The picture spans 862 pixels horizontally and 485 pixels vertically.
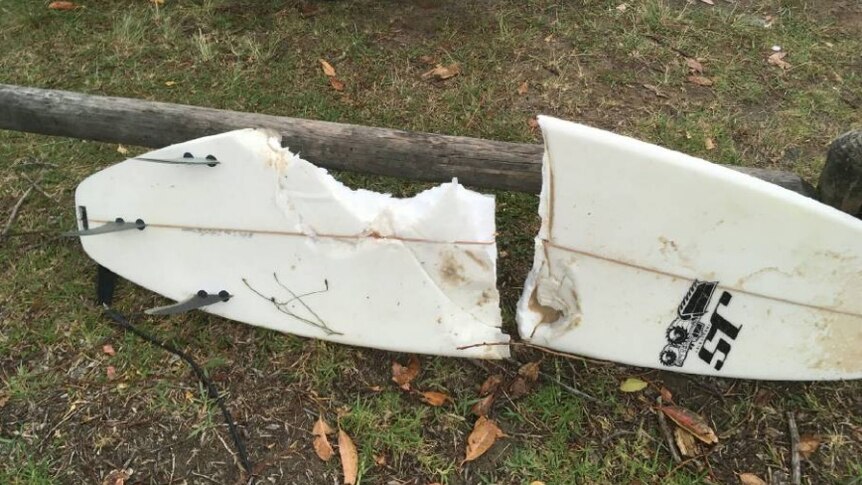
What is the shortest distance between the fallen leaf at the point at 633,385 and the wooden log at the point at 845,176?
86 centimetres

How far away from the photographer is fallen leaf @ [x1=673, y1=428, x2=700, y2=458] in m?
2.08

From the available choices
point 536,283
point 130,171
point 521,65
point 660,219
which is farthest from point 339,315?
point 521,65

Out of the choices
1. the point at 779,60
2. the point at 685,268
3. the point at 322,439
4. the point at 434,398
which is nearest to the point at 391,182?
the point at 434,398

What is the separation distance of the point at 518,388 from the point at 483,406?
0.45 ft

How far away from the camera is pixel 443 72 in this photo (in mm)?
3484

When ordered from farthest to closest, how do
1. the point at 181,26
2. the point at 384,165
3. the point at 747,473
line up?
the point at 181,26 < the point at 384,165 < the point at 747,473

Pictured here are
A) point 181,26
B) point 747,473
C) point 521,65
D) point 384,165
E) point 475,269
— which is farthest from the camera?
point 181,26

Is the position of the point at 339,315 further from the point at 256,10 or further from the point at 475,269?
the point at 256,10

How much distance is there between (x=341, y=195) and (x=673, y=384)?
1302 millimetres

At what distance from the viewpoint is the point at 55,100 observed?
251 centimetres

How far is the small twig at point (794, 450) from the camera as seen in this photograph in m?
2.01

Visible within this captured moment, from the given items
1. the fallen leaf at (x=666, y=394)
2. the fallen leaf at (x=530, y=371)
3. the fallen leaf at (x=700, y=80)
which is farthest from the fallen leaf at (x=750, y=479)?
the fallen leaf at (x=700, y=80)

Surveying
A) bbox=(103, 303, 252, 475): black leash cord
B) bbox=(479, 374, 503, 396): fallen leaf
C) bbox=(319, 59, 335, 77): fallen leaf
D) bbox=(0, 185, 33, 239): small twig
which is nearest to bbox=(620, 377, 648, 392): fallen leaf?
bbox=(479, 374, 503, 396): fallen leaf

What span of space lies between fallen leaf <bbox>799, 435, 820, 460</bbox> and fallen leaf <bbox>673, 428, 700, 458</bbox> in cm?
32
